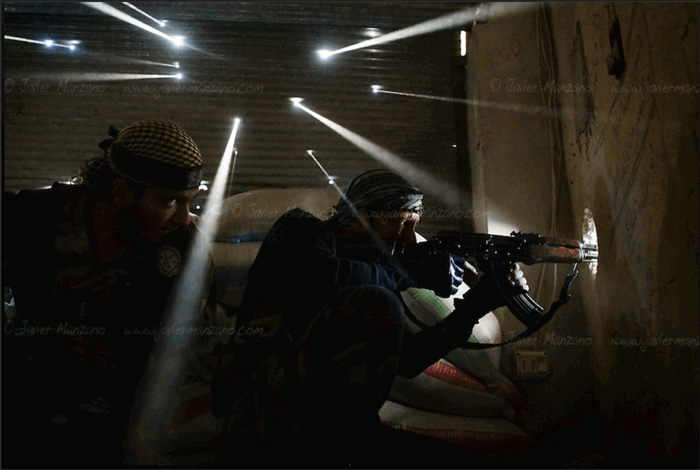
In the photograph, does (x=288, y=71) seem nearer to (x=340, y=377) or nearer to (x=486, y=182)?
(x=486, y=182)

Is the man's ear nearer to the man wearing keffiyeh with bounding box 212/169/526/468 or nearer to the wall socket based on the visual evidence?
the man wearing keffiyeh with bounding box 212/169/526/468

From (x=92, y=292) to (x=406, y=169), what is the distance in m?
1.66

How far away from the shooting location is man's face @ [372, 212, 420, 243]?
1790mm

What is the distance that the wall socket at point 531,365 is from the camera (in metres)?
2.18

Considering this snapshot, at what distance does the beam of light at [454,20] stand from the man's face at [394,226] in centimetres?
137

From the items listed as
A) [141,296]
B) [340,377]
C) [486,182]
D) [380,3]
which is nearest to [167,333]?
[141,296]

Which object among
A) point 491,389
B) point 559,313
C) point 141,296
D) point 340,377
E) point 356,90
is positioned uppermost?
point 356,90

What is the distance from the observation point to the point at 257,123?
2645mm

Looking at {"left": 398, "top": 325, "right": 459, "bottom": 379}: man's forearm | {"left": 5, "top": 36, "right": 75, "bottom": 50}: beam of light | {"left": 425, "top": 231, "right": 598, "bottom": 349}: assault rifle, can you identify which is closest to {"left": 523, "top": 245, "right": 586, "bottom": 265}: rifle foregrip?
{"left": 425, "top": 231, "right": 598, "bottom": 349}: assault rifle

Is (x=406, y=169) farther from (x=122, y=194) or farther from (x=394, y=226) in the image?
(x=122, y=194)

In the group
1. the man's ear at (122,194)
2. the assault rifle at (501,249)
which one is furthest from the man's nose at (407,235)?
the man's ear at (122,194)

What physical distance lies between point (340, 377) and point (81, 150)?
202 centimetres

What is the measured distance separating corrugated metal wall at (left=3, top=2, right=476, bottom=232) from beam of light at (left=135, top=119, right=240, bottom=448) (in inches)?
35.1

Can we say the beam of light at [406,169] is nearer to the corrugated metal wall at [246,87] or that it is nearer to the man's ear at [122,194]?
the corrugated metal wall at [246,87]
